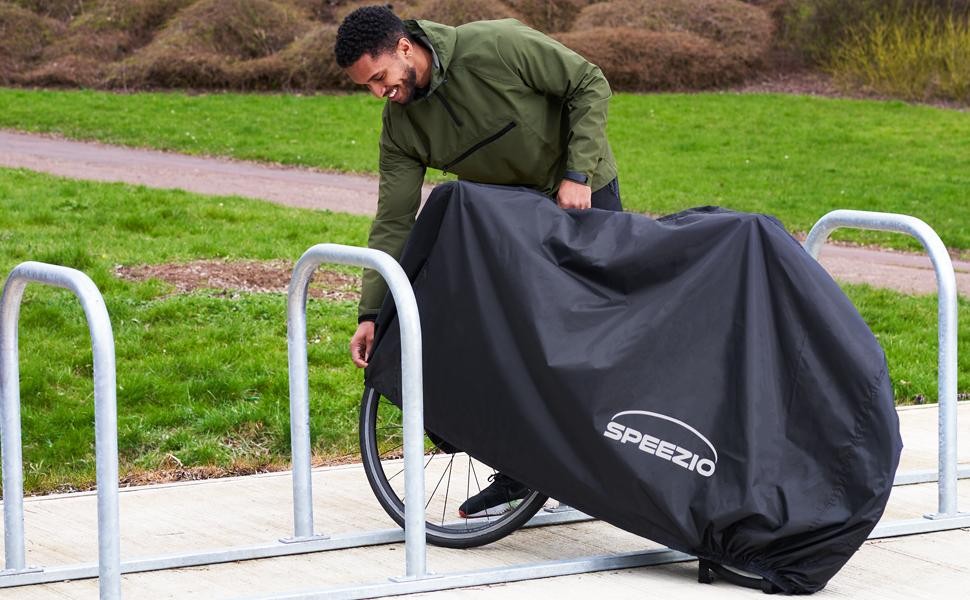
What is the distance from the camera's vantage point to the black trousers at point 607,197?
177 inches

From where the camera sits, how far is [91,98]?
21.1 m

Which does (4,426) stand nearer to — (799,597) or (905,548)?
(799,597)

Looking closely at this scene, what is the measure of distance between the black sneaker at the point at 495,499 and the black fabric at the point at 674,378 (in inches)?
18.4

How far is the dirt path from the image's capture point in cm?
1087

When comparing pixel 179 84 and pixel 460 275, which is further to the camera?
pixel 179 84

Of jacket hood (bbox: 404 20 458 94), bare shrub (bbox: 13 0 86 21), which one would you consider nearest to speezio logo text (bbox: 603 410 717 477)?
jacket hood (bbox: 404 20 458 94)

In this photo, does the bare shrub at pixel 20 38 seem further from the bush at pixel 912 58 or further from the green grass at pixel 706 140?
the bush at pixel 912 58

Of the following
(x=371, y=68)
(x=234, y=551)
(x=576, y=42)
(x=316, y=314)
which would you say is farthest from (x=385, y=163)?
(x=576, y=42)

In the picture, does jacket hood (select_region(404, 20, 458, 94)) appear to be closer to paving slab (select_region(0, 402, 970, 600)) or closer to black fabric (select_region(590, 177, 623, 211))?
black fabric (select_region(590, 177, 623, 211))

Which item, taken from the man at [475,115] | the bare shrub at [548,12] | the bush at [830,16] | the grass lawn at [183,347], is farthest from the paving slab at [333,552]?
the bare shrub at [548,12]

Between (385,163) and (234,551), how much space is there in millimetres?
1324

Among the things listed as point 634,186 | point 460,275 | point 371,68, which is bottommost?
point 634,186

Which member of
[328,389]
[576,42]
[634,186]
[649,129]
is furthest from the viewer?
[576,42]

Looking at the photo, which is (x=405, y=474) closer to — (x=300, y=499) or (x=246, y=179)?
(x=300, y=499)
